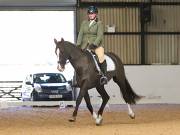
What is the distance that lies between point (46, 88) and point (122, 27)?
4956mm

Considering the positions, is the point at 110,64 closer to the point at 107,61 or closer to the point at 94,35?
the point at 107,61

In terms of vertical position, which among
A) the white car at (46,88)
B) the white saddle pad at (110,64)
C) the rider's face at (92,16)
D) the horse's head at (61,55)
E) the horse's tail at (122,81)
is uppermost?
the rider's face at (92,16)

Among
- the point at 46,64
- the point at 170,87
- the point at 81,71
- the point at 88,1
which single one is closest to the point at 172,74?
the point at 170,87

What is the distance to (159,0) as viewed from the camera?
89.0 feet

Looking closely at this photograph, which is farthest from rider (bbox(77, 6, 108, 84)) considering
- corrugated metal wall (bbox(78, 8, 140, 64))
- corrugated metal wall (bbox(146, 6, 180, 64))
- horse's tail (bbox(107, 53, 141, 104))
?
corrugated metal wall (bbox(146, 6, 180, 64))

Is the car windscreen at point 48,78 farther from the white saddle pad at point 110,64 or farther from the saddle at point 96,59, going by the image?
the saddle at point 96,59

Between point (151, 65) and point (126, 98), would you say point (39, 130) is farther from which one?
point (151, 65)

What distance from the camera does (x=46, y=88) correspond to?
24234mm

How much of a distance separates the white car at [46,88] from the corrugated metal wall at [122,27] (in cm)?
311

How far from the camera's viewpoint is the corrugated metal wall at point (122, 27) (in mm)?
26797

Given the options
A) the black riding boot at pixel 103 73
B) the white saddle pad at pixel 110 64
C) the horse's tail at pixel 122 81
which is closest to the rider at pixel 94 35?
the black riding boot at pixel 103 73

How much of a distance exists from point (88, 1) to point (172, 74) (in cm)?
499

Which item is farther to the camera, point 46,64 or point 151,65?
point 46,64

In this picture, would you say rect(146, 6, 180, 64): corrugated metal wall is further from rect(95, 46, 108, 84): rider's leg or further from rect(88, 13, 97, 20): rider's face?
rect(88, 13, 97, 20): rider's face
